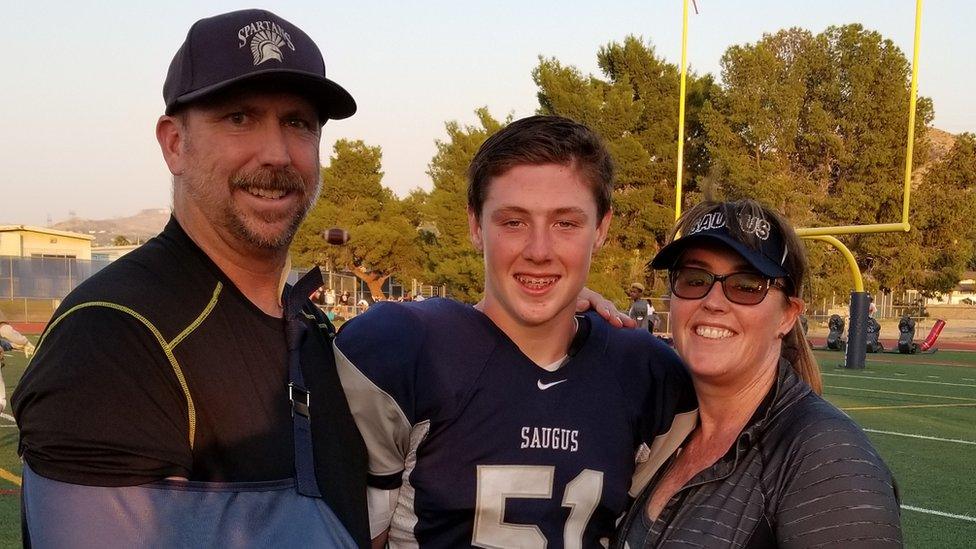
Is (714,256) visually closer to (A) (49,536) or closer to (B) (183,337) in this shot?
(B) (183,337)

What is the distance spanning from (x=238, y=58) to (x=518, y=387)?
1.09 meters

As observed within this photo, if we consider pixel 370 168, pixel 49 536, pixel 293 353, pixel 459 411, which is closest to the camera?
pixel 49 536

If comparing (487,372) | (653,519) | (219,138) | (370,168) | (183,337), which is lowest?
(653,519)

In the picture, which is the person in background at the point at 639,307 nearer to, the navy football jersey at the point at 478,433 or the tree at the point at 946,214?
the navy football jersey at the point at 478,433

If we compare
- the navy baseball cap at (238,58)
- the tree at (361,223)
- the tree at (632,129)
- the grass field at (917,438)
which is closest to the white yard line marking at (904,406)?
the grass field at (917,438)

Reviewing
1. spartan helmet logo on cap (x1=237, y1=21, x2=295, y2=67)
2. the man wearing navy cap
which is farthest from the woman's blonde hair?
spartan helmet logo on cap (x1=237, y1=21, x2=295, y2=67)

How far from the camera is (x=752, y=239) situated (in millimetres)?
2312

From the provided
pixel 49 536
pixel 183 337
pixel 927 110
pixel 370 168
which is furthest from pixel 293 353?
pixel 370 168

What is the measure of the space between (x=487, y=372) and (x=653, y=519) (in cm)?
61

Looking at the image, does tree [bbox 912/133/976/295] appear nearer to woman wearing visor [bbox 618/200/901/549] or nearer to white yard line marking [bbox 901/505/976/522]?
white yard line marking [bbox 901/505/976/522]

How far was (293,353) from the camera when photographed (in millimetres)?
1817

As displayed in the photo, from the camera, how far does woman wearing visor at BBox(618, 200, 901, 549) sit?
188cm

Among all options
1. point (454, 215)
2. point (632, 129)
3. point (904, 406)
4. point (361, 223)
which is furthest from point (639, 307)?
point (361, 223)

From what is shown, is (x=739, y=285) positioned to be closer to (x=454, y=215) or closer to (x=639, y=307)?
(x=639, y=307)
